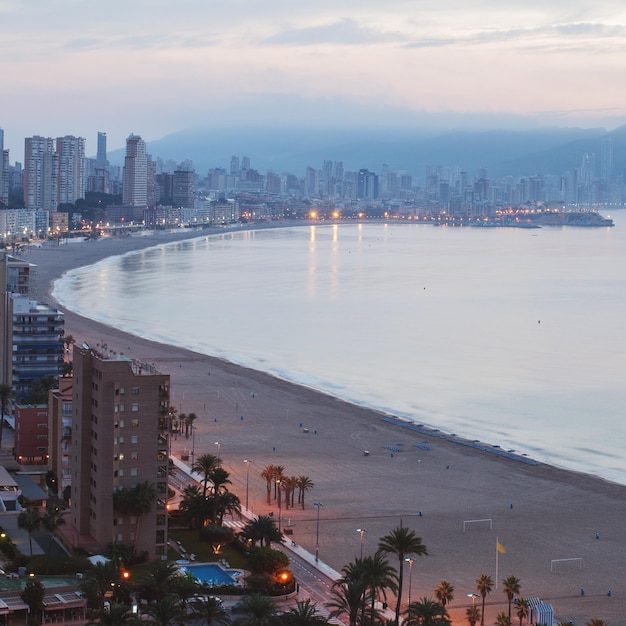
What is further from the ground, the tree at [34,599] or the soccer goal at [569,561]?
the tree at [34,599]

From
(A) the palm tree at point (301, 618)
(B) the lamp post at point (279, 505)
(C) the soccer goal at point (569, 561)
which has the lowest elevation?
(C) the soccer goal at point (569, 561)

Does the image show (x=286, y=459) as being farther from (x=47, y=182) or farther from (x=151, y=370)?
(x=47, y=182)

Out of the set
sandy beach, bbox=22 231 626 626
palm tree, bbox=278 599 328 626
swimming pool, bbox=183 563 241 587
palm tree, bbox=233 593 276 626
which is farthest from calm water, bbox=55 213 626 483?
palm tree, bbox=233 593 276 626

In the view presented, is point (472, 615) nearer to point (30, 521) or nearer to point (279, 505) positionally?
point (279, 505)

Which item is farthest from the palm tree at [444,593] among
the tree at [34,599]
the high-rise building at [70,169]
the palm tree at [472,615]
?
the high-rise building at [70,169]

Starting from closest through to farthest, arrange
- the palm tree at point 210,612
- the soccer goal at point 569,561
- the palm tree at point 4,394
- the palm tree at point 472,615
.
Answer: the palm tree at point 210,612, the palm tree at point 472,615, the soccer goal at point 569,561, the palm tree at point 4,394

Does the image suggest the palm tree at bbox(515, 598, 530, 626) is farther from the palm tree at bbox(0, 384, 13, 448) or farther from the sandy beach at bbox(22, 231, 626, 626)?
the palm tree at bbox(0, 384, 13, 448)

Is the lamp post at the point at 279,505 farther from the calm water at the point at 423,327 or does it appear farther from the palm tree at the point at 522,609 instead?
the calm water at the point at 423,327

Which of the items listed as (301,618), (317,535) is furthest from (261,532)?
(301,618)
